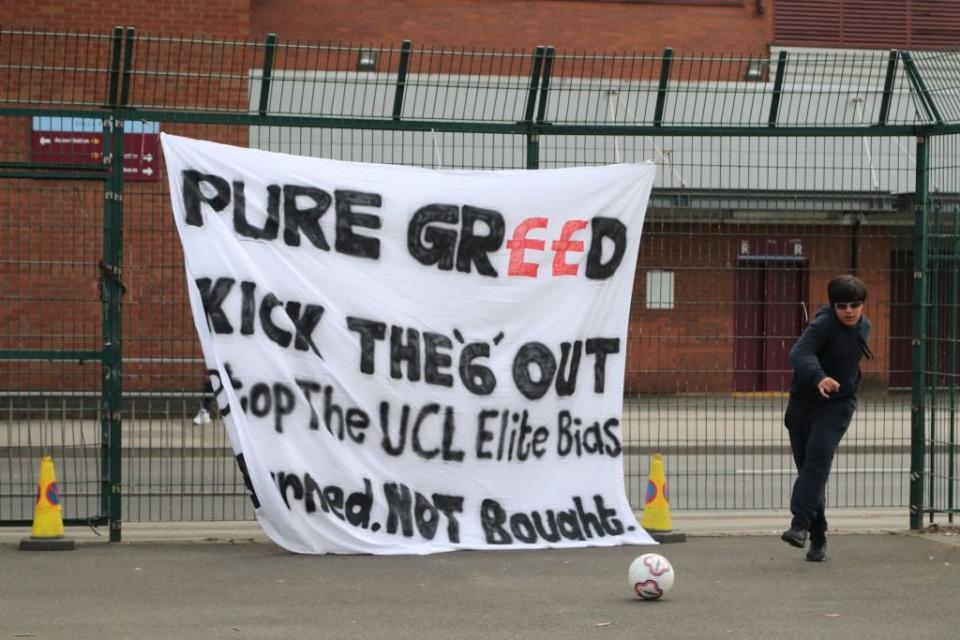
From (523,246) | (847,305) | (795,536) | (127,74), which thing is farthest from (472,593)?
(127,74)

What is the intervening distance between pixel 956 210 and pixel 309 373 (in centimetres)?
461

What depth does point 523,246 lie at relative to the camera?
9680 millimetres

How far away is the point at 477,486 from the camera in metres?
9.43

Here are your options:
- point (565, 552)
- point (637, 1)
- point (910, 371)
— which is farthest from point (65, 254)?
point (637, 1)

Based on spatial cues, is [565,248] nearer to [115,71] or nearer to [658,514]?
[658,514]

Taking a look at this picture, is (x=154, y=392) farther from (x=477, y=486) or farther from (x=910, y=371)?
(x=910, y=371)

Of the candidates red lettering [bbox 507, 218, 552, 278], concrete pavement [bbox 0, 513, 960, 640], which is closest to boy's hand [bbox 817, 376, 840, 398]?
concrete pavement [bbox 0, 513, 960, 640]

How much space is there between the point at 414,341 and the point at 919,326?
3.58m

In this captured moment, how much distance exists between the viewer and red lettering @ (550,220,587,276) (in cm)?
972

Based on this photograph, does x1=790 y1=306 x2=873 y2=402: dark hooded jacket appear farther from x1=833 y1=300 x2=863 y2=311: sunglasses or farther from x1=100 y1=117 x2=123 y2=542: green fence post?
x1=100 y1=117 x2=123 y2=542: green fence post

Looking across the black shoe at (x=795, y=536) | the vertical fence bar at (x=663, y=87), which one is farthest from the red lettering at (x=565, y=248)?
the black shoe at (x=795, y=536)

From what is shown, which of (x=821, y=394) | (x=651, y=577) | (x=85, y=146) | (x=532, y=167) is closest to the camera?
(x=651, y=577)

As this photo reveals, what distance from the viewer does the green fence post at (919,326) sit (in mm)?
10414

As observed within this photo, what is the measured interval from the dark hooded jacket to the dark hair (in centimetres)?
17
